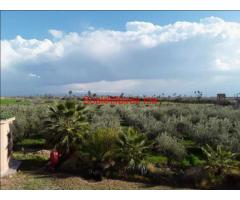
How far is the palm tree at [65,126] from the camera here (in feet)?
50.8

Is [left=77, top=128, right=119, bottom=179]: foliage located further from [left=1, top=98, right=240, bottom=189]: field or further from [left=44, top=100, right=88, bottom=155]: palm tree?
[left=44, top=100, right=88, bottom=155]: palm tree

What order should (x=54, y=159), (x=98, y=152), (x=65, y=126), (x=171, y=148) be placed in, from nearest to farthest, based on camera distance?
(x=98, y=152), (x=54, y=159), (x=65, y=126), (x=171, y=148)

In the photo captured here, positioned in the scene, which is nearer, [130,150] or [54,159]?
[130,150]

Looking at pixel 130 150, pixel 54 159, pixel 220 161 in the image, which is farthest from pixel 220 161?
pixel 54 159

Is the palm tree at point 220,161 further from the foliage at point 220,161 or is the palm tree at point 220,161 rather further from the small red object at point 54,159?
the small red object at point 54,159

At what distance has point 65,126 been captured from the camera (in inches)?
612

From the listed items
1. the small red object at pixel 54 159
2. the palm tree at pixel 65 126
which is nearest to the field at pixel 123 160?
the palm tree at pixel 65 126

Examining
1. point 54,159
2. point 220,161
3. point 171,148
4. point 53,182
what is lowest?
point 53,182

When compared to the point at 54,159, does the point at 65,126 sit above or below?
above

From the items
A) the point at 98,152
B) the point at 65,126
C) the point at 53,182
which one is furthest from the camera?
the point at 65,126

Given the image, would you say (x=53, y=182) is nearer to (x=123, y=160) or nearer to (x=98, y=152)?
(x=98, y=152)

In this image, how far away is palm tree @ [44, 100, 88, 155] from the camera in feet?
50.8

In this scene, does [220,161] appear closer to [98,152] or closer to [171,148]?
[171,148]
